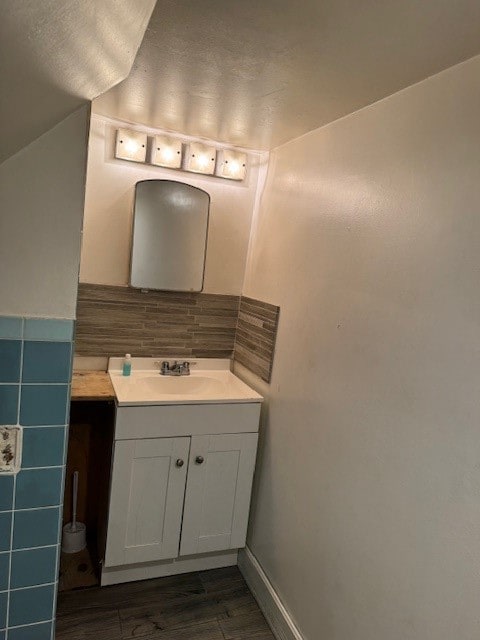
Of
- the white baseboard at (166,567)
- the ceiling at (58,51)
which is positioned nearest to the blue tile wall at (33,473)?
the ceiling at (58,51)

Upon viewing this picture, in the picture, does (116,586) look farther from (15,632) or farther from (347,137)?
(347,137)

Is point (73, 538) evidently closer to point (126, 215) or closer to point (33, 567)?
point (33, 567)

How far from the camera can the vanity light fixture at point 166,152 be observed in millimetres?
2150

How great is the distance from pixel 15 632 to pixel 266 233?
181 centimetres

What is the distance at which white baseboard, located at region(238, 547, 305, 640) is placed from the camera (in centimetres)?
178

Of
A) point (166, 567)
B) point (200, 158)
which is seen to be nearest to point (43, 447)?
point (166, 567)

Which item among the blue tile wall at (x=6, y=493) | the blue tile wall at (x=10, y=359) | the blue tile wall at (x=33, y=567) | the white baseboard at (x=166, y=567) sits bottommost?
the white baseboard at (x=166, y=567)

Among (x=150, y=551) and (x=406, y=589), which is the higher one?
(x=406, y=589)

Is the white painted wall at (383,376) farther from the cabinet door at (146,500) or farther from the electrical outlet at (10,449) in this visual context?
the electrical outlet at (10,449)

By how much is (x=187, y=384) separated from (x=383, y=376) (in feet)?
4.02

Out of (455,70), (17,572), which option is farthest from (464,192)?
(17,572)

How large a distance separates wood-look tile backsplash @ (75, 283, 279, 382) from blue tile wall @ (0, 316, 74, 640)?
1.05m

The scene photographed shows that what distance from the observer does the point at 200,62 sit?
1340mm

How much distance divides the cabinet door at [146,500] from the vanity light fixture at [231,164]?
133 cm
